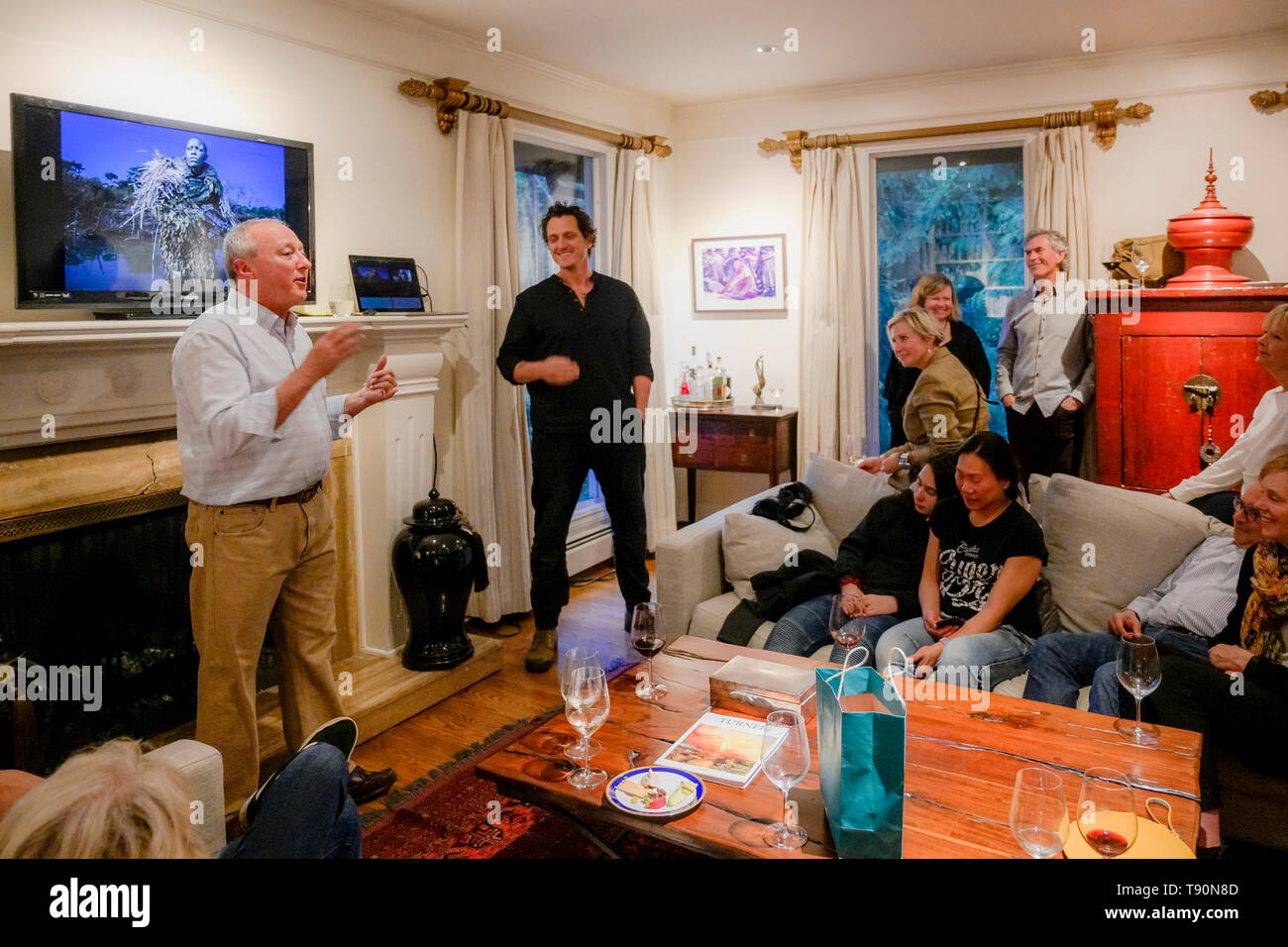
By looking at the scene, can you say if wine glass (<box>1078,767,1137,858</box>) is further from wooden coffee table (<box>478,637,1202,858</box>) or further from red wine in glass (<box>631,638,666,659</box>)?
red wine in glass (<box>631,638,666,659</box>)

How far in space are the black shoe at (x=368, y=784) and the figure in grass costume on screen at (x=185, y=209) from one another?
1609mm

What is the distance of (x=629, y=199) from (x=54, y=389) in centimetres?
340

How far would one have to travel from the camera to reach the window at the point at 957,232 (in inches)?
199

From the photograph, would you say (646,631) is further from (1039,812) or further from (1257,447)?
(1257,447)

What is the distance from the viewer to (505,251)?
13.9 feet

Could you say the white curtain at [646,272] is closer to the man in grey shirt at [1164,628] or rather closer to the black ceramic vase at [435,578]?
the black ceramic vase at [435,578]

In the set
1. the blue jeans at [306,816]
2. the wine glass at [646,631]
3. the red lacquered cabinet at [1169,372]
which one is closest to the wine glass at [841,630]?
the wine glass at [646,631]

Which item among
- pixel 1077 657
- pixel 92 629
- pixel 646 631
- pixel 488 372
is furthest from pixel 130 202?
pixel 1077 657

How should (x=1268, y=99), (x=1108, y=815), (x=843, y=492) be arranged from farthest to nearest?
(x=1268, y=99) → (x=843, y=492) → (x=1108, y=815)

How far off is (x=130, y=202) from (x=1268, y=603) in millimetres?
3208

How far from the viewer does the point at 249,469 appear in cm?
238
